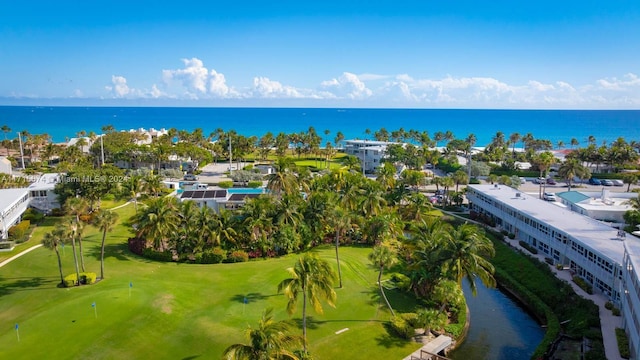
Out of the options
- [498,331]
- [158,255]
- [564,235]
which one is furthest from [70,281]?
[564,235]

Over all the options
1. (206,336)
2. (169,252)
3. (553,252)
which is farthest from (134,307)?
(553,252)

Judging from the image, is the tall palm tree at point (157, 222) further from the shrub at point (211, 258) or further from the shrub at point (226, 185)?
the shrub at point (226, 185)

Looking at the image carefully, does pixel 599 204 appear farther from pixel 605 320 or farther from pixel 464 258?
pixel 464 258

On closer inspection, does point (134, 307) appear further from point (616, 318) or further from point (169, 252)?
point (616, 318)

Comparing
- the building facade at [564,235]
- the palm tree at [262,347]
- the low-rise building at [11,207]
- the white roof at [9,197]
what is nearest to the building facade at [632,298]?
the building facade at [564,235]

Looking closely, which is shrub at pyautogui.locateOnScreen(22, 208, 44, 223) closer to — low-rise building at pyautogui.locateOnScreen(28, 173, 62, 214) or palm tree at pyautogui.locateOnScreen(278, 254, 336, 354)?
low-rise building at pyautogui.locateOnScreen(28, 173, 62, 214)

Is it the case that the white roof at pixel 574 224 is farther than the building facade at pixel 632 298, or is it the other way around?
the white roof at pixel 574 224
